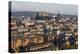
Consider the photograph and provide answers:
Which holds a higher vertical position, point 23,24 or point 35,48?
point 23,24

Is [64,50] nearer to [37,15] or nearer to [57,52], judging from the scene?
[57,52]

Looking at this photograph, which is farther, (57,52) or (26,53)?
(57,52)

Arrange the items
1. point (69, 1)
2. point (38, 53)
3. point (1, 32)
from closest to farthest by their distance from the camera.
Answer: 1. point (1, 32)
2. point (38, 53)
3. point (69, 1)

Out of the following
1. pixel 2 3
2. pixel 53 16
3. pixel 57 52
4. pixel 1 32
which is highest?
pixel 2 3

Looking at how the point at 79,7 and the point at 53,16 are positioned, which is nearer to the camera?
the point at 53,16

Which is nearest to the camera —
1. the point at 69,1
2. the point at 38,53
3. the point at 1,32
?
the point at 1,32

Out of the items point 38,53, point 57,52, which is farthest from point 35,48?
point 57,52

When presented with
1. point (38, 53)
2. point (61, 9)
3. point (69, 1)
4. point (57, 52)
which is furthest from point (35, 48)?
point (69, 1)

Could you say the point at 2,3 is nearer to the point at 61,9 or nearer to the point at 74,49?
the point at 61,9

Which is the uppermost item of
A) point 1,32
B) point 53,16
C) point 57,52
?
point 53,16
